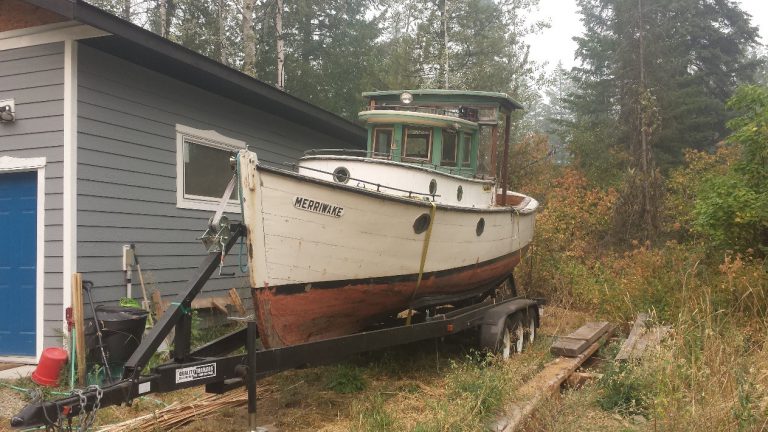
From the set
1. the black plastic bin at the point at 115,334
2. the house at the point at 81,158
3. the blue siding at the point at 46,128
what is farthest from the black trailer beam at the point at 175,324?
the blue siding at the point at 46,128

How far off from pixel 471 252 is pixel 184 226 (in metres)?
3.83

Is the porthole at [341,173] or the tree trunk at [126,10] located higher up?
the tree trunk at [126,10]

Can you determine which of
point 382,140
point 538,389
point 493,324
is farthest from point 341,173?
point 538,389

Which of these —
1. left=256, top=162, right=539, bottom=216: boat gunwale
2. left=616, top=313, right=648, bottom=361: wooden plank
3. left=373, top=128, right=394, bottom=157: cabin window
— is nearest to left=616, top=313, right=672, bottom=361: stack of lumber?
left=616, top=313, right=648, bottom=361: wooden plank

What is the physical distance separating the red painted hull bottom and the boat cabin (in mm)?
1550

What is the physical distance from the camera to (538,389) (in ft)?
15.1

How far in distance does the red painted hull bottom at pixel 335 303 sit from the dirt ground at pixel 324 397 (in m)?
0.62

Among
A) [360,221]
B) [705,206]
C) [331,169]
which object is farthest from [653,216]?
[360,221]

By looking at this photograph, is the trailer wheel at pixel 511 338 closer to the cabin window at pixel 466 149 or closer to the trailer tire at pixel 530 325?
the trailer tire at pixel 530 325

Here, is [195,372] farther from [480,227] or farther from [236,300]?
[236,300]

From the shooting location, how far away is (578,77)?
26.1 meters

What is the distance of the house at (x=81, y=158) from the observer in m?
5.79

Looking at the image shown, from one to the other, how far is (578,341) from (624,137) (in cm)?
1548

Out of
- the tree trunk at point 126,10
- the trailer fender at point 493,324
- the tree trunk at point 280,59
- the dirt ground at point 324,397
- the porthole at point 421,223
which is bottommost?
the dirt ground at point 324,397
